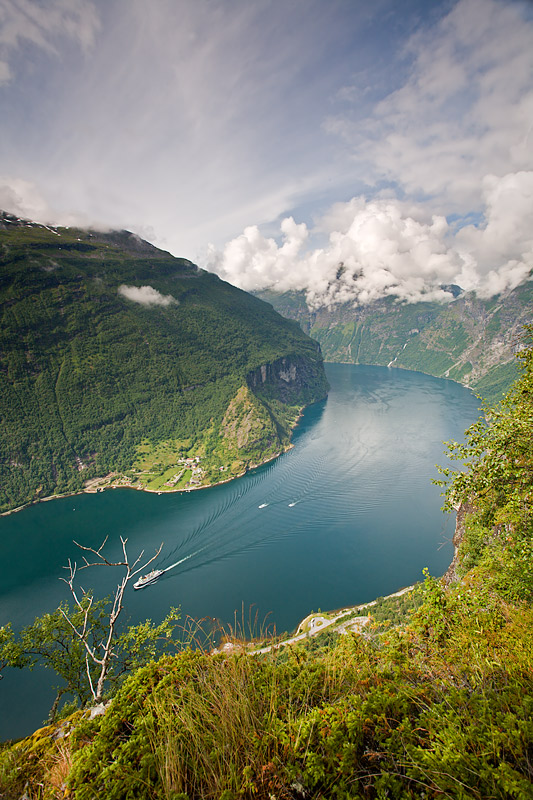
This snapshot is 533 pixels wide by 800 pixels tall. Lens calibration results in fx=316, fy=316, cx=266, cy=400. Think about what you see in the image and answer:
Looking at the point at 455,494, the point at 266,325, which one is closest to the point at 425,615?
the point at 455,494

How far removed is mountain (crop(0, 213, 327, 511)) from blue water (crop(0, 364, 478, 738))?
12.5 meters

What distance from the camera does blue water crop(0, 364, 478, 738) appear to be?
38.6 m

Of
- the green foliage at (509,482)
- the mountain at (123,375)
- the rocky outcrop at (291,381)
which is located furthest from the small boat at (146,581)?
the rocky outcrop at (291,381)

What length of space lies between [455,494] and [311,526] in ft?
166

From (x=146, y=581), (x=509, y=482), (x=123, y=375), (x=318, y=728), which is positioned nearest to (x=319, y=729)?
(x=318, y=728)

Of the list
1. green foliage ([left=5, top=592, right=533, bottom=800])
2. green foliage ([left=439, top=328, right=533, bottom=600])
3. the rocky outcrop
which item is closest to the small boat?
green foliage ([left=5, top=592, right=533, bottom=800])

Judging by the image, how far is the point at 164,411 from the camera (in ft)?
340

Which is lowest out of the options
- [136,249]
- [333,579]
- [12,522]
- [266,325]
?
[333,579]

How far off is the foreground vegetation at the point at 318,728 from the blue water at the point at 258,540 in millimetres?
30846

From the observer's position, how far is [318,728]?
2756 mm

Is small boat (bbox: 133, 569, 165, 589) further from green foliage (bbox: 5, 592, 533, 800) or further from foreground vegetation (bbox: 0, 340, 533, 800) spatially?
green foliage (bbox: 5, 592, 533, 800)

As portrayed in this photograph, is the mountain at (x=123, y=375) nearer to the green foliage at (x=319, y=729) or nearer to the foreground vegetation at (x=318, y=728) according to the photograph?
the foreground vegetation at (x=318, y=728)

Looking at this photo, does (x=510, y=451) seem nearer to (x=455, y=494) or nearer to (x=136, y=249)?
(x=455, y=494)

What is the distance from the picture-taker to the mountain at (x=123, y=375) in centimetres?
8150
